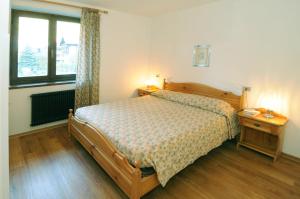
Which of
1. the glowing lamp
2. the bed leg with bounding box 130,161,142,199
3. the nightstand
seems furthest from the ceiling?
the bed leg with bounding box 130,161,142,199

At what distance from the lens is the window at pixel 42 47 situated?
332 cm

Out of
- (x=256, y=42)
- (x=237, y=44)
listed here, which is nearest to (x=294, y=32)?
(x=256, y=42)

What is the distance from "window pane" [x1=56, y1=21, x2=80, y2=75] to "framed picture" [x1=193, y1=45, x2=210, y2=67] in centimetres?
237

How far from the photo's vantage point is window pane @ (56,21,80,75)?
3.78 m

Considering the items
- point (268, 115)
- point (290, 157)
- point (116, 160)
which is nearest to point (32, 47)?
point (116, 160)

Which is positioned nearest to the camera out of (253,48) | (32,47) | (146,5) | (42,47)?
(253,48)

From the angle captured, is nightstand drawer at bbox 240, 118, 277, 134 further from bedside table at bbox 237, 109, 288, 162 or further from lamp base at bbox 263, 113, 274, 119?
lamp base at bbox 263, 113, 274, 119

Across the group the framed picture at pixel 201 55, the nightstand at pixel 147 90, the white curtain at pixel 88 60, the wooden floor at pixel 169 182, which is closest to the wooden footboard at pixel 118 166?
the wooden floor at pixel 169 182

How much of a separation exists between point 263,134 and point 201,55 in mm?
1735

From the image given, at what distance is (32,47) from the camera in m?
3.48

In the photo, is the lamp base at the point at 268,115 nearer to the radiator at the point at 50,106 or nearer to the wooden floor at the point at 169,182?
the wooden floor at the point at 169,182

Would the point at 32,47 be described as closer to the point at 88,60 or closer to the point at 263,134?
the point at 88,60

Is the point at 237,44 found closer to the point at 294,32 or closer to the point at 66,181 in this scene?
the point at 294,32

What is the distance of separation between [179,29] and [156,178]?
3.17 m
